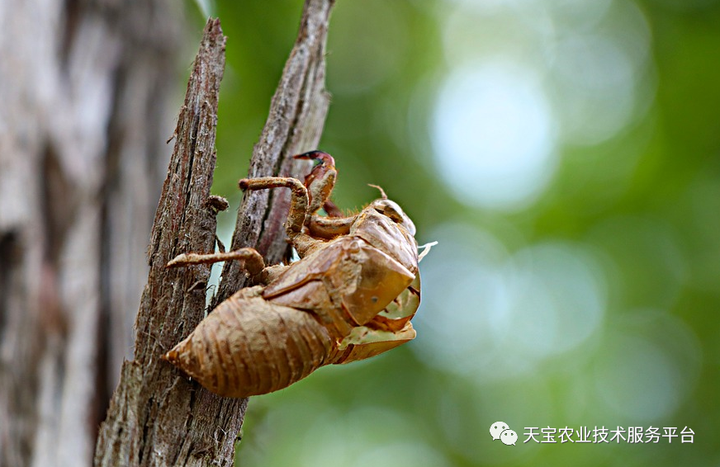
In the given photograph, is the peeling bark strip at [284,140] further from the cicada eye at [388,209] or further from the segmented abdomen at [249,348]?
the cicada eye at [388,209]

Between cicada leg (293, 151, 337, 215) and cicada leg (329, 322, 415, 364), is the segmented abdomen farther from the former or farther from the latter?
cicada leg (293, 151, 337, 215)

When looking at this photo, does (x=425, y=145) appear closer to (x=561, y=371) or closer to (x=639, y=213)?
(x=639, y=213)

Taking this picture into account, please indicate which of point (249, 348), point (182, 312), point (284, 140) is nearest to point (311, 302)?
point (249, 348)

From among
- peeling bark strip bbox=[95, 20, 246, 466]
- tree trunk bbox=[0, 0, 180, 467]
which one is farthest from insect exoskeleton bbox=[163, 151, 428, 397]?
tree trunk bbox=[0, 0, 180, 467]

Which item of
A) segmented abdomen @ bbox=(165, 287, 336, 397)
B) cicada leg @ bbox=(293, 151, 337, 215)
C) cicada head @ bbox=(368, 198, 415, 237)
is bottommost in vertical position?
segmented abdomen @ bbox=(165, 287, 336, 397)

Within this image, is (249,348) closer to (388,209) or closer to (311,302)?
(311,302)

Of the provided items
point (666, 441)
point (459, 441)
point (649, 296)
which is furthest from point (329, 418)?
point (649, 296)
